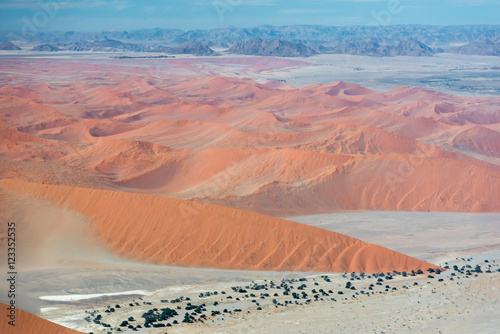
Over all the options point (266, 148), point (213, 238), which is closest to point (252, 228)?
point (213, 238)

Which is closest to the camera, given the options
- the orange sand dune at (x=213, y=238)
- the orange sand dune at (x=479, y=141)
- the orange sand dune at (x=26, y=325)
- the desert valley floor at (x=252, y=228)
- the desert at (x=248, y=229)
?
the orange sand dune at (x=26, y=325)

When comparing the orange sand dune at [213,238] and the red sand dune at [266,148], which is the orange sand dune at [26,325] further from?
the red sand dune at [266,148]

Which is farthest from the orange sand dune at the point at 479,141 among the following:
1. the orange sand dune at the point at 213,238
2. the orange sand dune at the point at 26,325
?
the orange sand dune at the point at 26,325

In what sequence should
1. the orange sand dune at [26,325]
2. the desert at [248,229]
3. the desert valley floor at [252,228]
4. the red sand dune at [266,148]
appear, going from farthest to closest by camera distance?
the red sand dune at [266,148] → the desert valley floor at [252,228] → the desert at [248,229] → the orange sand dune at [26,325]

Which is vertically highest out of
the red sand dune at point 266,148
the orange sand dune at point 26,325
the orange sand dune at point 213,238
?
the red sand dune at point 266,148

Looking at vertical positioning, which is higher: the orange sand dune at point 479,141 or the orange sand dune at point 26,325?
the orange sand dune at point 479,141

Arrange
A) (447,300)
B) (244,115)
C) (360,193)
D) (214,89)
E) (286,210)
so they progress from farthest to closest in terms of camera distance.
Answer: (214,89) < (244,115) < (360,193) < (286,210) < (447,300)

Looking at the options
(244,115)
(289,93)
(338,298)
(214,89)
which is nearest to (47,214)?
(338,298)

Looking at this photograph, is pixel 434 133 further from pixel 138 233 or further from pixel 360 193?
pixel 138 233
